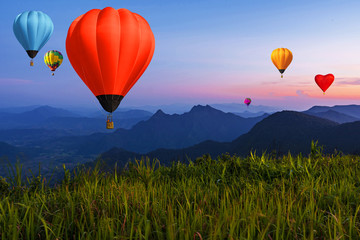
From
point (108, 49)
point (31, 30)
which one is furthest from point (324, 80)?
point (31, 30)

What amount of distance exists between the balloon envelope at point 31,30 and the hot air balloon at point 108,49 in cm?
2898

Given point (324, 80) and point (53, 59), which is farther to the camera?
point (53, 59)

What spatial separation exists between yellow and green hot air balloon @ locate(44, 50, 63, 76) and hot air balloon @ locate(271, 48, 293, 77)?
4327 cm

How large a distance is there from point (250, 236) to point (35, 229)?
302 centimetres

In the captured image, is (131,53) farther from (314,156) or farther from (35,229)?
(35,229)

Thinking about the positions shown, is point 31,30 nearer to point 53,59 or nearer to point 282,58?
point 53,59

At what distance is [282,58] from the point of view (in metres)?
49.2

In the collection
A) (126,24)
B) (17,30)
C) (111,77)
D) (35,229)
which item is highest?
(17,30)

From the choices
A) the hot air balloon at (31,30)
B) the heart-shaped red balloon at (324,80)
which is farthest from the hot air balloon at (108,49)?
the heart-shaped red balloon at (324,80)

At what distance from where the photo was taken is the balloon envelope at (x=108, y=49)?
49.5ft

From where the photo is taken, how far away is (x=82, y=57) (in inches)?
603

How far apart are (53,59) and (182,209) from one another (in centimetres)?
5892

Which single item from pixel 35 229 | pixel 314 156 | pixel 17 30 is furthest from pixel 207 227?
pixel 17 30

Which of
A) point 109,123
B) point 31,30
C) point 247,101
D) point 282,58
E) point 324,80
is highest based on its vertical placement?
point 31,30
